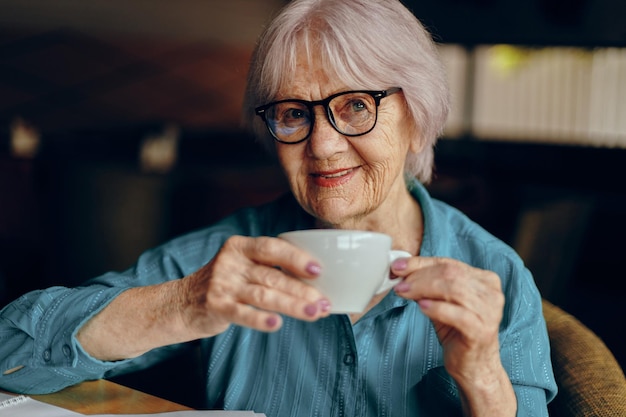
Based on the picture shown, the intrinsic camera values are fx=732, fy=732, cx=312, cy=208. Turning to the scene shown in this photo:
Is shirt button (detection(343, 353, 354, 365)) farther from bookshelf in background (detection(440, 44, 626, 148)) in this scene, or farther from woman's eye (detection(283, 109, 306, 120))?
bookshelf in background (detection(440, 44, 626, 148))

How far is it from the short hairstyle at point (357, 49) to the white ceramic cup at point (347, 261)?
467mm

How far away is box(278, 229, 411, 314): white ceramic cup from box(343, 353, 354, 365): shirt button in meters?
0.38

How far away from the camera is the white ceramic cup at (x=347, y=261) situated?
0.85 meters

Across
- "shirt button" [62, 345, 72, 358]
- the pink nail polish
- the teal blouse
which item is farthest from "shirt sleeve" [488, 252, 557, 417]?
"shirt button" [62, 345, 72, 358]

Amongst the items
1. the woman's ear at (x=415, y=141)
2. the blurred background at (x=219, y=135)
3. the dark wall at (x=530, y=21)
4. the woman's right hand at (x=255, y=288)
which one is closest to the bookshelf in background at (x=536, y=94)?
the blurred background at (x=219, y=135)

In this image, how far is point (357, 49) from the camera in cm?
125

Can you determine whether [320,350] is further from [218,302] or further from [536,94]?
[536,94]

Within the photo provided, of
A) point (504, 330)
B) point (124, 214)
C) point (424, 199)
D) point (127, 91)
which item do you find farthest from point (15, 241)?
point (127, 91)

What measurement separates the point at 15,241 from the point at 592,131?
4.70 m

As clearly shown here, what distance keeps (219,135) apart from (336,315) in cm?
526

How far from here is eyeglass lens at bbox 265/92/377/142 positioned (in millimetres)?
1264

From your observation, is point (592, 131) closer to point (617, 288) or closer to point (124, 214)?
point (617, 288)

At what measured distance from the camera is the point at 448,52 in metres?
6.64

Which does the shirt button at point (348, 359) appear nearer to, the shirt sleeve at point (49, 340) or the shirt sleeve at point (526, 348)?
the shirt sleeve at point (526, 348)
